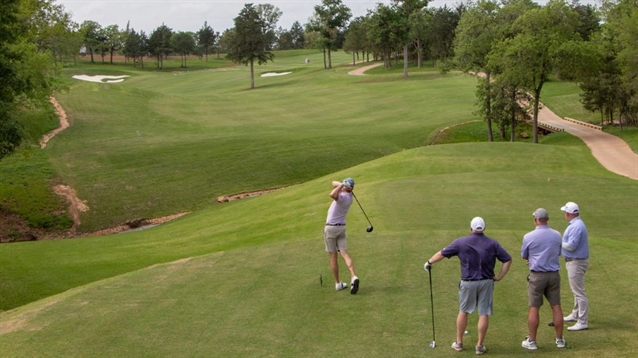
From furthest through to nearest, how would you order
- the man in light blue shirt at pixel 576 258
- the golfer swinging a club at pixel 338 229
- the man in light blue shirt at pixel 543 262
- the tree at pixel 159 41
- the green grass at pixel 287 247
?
the tree at pixel 159 41 < the golfer swinging a club at pixel 338 229 < the green grass at pixel 287 247 < the man in light blue shirt at pixel 576 258 < the man in light blue shirt at pixel 543 262

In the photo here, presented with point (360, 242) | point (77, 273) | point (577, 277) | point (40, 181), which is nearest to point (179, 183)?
point (40, 181)

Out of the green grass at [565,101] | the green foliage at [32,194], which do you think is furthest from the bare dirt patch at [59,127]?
the green grass at [565,101]

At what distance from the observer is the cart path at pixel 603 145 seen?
38494mm

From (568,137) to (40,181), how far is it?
40.2 meters

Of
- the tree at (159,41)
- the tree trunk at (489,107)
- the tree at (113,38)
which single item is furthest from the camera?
the tree at (113,38)

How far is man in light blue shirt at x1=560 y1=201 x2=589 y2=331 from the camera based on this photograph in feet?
39.4

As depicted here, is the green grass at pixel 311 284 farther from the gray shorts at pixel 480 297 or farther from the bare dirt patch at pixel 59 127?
the bare dirt patch at pixel 59 127

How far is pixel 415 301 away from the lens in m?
13.6

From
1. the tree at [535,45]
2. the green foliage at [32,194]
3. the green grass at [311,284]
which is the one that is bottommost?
the green foliage at [32,194]

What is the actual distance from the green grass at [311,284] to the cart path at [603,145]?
10.6m

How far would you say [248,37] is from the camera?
98.3 meters

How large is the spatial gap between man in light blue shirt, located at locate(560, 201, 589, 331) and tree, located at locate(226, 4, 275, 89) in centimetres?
8798

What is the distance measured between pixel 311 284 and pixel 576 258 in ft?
18.7

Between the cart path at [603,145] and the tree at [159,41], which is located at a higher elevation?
the tree at [159,41]
